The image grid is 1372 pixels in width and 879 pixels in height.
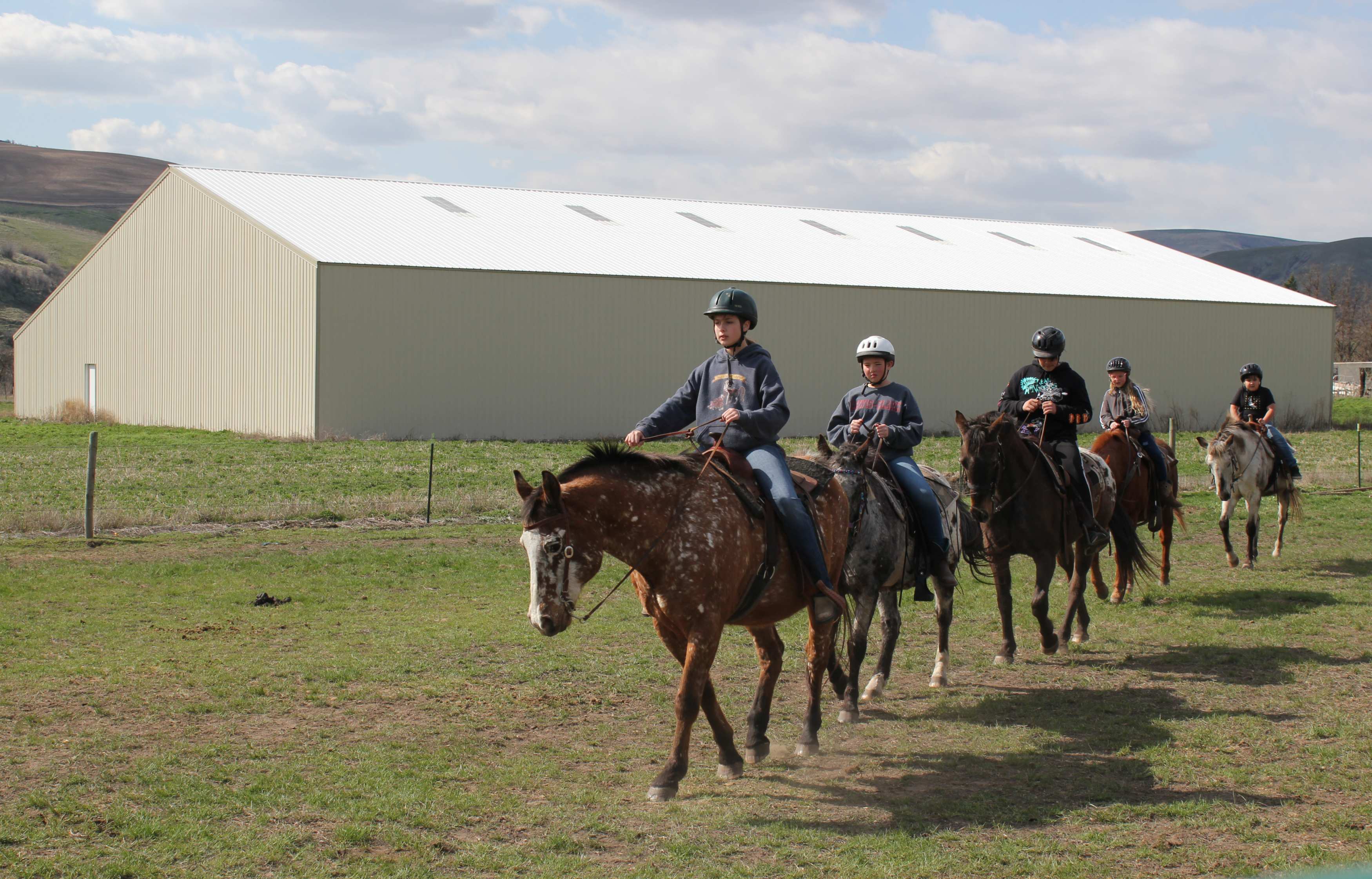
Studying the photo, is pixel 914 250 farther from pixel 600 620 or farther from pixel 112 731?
pixel 112 731

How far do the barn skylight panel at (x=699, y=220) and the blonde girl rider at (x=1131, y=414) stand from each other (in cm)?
2769

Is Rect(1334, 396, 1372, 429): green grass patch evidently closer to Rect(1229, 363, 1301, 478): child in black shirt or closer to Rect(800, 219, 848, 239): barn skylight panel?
Rect(800, 219, 848, 239): barn skylight panel

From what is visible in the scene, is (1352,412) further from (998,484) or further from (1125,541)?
(998,484)

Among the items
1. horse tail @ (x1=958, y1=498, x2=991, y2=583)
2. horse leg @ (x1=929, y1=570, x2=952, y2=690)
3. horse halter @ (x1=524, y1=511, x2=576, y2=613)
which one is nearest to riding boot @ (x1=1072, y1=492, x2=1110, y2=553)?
horse tail @ (x1=958, y1=498, x2=991, y2=583)

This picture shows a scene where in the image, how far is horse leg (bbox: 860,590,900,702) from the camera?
781cm

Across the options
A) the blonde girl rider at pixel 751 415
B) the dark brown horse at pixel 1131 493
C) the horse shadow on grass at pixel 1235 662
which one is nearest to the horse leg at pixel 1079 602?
the horse shadow on grass at pixel 1235 662

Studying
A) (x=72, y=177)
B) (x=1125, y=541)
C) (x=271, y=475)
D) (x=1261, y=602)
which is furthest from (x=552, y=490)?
(x=72, y=177)

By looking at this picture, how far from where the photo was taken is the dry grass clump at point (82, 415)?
115 ft

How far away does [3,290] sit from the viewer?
85938mm

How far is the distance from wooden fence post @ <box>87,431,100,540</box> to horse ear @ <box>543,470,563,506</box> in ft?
34.1

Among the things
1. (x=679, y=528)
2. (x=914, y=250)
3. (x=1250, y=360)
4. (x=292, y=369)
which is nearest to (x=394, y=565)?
(x=679, y=528)

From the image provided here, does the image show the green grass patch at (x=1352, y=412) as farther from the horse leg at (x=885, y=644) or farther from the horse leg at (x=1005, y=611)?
the horse leg at (x=885, y=644)

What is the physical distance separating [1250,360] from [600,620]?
Answer: 3517cm

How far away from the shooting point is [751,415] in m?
6.11
